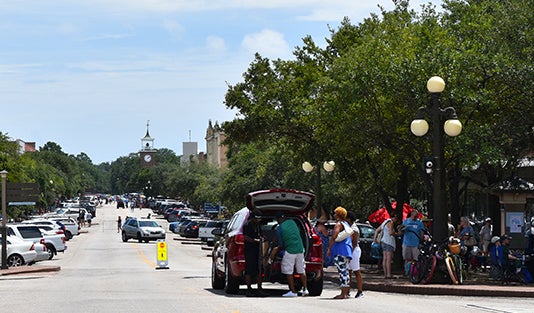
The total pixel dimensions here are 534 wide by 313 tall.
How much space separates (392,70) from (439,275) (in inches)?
231

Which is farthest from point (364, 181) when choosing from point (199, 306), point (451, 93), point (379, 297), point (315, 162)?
point (199, 306)

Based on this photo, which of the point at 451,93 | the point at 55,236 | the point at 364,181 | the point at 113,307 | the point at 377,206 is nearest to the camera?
the point at 113,307

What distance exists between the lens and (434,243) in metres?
22.1

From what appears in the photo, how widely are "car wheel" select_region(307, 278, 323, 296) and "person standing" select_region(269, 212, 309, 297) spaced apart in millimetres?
857

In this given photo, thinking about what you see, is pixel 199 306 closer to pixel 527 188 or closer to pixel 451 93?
pixel 451 93

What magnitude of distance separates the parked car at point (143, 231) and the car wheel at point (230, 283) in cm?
4275

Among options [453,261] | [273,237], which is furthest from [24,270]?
[453,261]

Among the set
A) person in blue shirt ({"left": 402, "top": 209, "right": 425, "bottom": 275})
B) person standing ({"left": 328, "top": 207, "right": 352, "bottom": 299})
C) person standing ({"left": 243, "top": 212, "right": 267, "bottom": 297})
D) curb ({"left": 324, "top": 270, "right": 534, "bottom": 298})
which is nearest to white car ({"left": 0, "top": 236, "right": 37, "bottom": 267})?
person in blue shirt ({"left": 402, "top": 209, "right": 425, "bottom": 275})

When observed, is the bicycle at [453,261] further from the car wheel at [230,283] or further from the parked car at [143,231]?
the parked car at [143,231]

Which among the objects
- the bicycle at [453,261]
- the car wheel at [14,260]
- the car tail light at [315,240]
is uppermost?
the car tail light at [315,240]

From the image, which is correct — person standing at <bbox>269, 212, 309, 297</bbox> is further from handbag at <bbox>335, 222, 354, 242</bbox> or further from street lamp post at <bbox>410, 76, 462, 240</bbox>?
street lamp post at <bbox>410, 76, 462, 240</bbox>

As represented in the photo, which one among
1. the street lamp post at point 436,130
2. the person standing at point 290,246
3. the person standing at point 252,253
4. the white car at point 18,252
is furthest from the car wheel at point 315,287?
the white car at point 18,252

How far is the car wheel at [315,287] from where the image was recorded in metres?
19.3

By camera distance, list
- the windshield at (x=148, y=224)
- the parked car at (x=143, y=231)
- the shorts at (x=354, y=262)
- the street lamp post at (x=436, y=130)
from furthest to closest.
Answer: the windshield at (x=148, y=224) → the parked car at (x=143, y=231) → the street lamp post at (x=436, y=130) → the shorts at (x=354, y=262)
